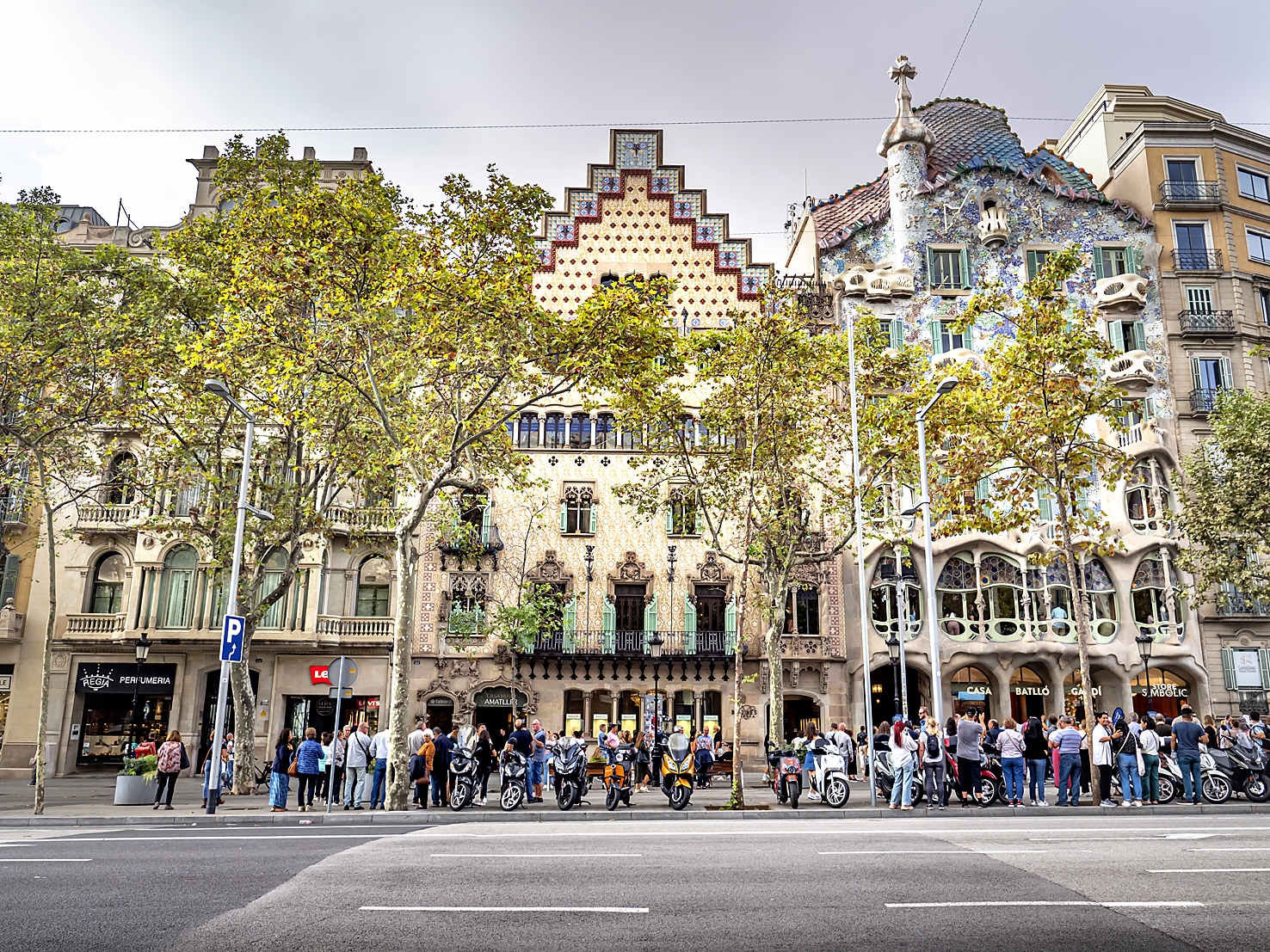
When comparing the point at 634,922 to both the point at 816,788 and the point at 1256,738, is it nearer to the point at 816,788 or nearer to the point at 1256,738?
the point at 816,788

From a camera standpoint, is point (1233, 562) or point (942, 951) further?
point (1233, 562)

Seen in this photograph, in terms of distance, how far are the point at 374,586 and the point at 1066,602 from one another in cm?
2437

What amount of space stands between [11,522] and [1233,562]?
38697mm

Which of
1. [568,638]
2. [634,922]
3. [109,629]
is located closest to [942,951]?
[634,922]

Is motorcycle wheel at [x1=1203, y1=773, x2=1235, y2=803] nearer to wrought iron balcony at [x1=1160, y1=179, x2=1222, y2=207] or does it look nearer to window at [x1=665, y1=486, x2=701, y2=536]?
window at [x1=665, y1=486, x2=701, y2=536]

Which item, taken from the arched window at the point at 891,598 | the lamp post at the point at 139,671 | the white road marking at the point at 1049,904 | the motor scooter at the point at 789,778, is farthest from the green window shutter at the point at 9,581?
the white road marking at the point at 1049,904

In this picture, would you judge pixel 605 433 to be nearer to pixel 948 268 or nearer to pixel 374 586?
pixel 374 586

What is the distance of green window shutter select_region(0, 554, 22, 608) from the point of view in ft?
109

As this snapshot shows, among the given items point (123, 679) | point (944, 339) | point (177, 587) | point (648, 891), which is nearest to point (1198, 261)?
point (944, 339)

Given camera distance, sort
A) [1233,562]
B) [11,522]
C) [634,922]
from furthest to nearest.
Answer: [11,522], [1233,562], [634,922]

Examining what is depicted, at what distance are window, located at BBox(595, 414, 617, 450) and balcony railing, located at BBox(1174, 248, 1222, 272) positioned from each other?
23023 mm

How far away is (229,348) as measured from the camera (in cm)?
2056

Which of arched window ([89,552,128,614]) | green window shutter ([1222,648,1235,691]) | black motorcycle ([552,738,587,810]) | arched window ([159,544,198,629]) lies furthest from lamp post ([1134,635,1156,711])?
arched window ([89,552,128,614])

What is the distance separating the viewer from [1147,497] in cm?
3459
